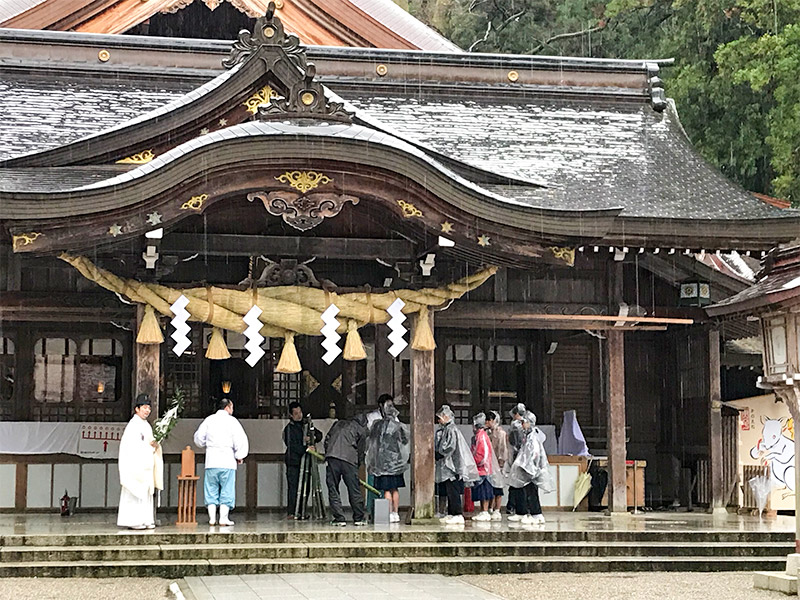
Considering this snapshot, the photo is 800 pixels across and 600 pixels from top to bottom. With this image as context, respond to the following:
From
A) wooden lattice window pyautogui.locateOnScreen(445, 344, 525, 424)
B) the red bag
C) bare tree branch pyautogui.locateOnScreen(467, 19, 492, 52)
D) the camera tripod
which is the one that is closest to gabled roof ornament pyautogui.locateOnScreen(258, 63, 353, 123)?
the camera tripod

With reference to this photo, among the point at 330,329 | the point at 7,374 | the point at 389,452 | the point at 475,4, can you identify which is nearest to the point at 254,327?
the point at 330,329

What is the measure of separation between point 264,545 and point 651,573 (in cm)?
383

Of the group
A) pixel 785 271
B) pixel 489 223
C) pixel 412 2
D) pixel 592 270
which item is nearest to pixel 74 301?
pixel 489 223

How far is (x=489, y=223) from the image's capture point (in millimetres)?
13141

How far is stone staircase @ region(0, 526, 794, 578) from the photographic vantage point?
11211 mm

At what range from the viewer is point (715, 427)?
16219 millimetres

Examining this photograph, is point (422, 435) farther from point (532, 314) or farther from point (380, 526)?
point (532, 314)

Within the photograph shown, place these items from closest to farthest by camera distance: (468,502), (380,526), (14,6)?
1. (380,526)
2. (468,502)
3. (14,6)

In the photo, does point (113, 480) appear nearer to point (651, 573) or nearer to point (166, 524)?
point (166, 524)

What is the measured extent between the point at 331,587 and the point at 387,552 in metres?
1.81

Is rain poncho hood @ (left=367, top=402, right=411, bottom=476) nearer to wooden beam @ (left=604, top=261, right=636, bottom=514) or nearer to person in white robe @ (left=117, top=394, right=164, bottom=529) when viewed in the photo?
person in white robe @ (left=117, top=394, right=164, bottom=529)

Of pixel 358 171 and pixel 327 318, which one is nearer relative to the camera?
pixel 358 171

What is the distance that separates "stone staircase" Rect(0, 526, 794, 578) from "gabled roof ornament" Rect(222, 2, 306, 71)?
5.34 meters

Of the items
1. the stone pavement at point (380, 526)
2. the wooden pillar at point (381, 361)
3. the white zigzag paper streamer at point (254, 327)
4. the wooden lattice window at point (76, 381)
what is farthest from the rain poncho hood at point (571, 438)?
the wooden lattice window at point (76, 381)
